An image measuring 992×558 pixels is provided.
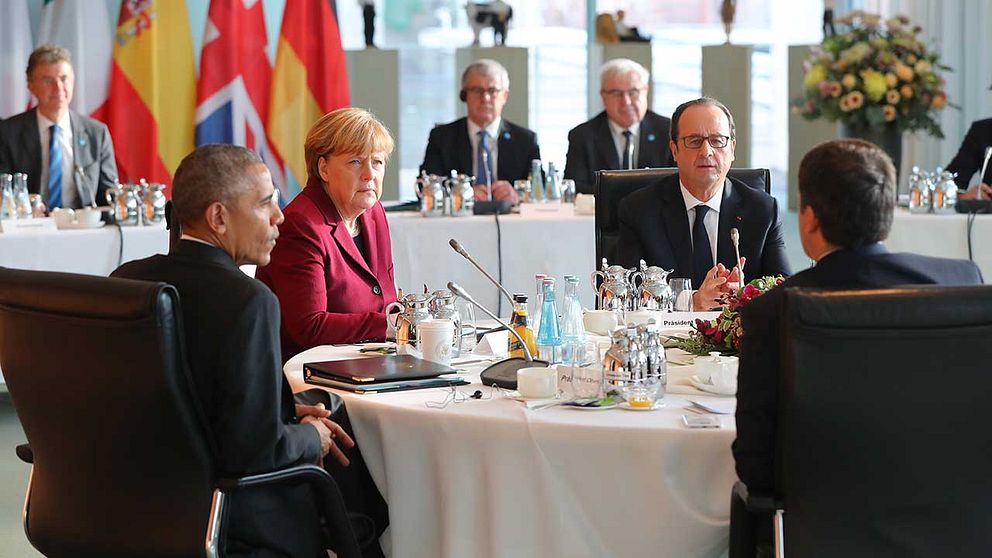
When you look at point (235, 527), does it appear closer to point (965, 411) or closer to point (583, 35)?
point (965, 411)

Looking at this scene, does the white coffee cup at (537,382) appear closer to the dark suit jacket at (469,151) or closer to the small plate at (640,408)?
the small plate at (640,408)

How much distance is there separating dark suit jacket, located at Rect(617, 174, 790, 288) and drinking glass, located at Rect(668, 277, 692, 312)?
43cm

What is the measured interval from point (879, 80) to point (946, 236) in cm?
118

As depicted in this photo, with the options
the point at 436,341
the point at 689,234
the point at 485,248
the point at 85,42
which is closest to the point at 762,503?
the point at 436,341

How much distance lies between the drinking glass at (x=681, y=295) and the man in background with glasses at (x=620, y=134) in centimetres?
301

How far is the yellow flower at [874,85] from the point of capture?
6.28 metres

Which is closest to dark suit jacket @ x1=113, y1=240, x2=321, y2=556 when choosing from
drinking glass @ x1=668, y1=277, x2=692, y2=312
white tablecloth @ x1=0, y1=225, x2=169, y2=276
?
drinking glass @ x1=668, y1=277, x2=692, y2=312

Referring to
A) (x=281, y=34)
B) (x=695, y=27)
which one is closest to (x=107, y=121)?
(x=281, y=34)

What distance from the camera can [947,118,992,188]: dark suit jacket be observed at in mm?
Result: 6434

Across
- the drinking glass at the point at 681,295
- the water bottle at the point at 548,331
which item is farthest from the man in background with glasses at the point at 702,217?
the water bottle at the point at 548,331

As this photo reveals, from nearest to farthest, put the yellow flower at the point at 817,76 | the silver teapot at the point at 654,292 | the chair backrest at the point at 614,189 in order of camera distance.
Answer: the silver teapot at the point at 654,292 → the chair backrest at the point at 614,189 → the yellow flower at the point at 817,76

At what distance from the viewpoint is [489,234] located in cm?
558

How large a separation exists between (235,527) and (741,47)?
694 centimetres

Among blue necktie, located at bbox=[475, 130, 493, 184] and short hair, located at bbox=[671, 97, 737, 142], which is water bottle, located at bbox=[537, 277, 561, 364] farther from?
blue necktie, located at bbox=[475, 130, 493, 184]
